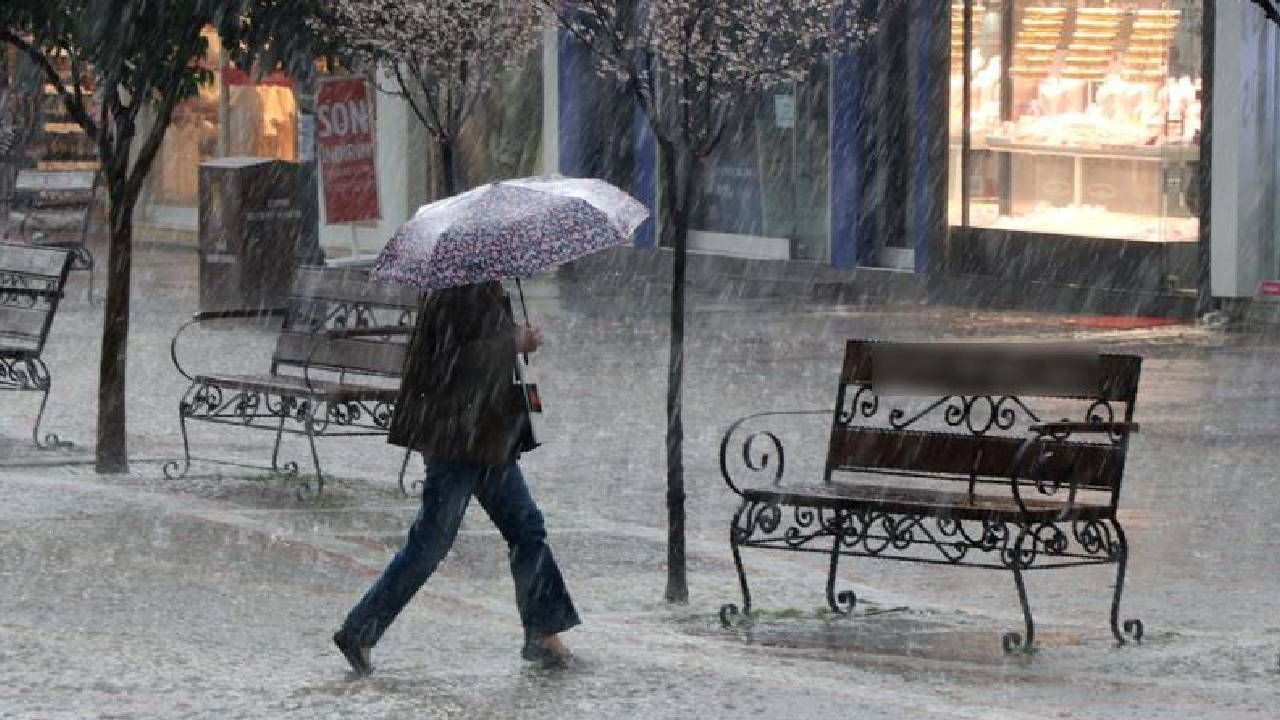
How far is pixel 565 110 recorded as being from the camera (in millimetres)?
29766

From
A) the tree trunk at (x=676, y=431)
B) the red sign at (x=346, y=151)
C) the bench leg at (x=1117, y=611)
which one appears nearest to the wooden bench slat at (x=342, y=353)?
the tree trunk at (x=676, y=431)

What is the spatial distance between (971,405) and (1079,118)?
1465 cm

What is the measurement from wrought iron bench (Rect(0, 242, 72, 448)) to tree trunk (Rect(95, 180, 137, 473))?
3.05ft

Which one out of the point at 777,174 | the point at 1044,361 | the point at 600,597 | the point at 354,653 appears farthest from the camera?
the point at 777,174

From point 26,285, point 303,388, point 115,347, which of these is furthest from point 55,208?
point 303,388

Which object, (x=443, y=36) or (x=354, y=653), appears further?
(x=443, y=36)

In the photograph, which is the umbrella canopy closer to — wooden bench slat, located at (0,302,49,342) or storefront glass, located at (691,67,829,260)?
wooden bench slat, located at (0,302,49,342)

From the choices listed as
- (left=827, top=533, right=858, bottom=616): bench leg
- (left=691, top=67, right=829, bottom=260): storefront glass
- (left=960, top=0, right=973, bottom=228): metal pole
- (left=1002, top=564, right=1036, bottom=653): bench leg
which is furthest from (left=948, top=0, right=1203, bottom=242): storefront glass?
(left=1002, top=564, right=1036, bottom=653): bench leg

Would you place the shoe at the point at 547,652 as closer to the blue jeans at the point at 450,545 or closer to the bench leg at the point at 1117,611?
the blue jeans at the point at 450,545

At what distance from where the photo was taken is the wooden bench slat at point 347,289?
1332 centimetres

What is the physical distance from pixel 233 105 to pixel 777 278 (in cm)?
1126

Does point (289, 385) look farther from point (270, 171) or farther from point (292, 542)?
point (270, 171)

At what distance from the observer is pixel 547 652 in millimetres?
8344

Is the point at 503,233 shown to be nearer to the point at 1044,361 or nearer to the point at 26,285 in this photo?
the point at 1044,361
